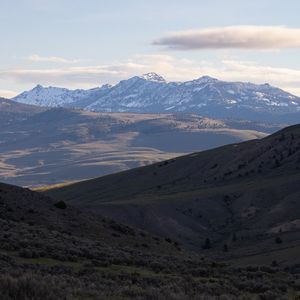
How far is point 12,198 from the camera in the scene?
6256 cm

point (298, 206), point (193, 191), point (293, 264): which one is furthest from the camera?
point (193, 191)

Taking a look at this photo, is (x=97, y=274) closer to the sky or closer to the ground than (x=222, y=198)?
closer to the sky

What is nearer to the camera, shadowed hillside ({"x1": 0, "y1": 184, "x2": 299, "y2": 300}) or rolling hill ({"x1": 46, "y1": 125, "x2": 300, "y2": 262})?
shadowed hillside ({"x1": 0, "y1": 184, "x2": 299, "y2": 300})

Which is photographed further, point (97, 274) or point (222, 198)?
point (222, 198)

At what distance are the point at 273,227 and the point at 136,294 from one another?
7162cm

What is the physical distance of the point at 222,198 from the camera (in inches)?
4572

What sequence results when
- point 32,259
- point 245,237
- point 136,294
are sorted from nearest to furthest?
point 136,294
point 32,259
point 245,237

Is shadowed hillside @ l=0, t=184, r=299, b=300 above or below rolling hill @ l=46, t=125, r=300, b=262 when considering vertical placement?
above

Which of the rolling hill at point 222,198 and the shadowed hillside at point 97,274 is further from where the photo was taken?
the rolling hill at point 222,198

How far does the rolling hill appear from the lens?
91.4m

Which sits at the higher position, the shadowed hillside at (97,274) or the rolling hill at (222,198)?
the shadowed hillside at (97,274)

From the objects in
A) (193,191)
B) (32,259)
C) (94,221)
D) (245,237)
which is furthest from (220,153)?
(32,259)

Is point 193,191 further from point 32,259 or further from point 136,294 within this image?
point 136,294

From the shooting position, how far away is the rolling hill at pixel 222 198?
300 feet
